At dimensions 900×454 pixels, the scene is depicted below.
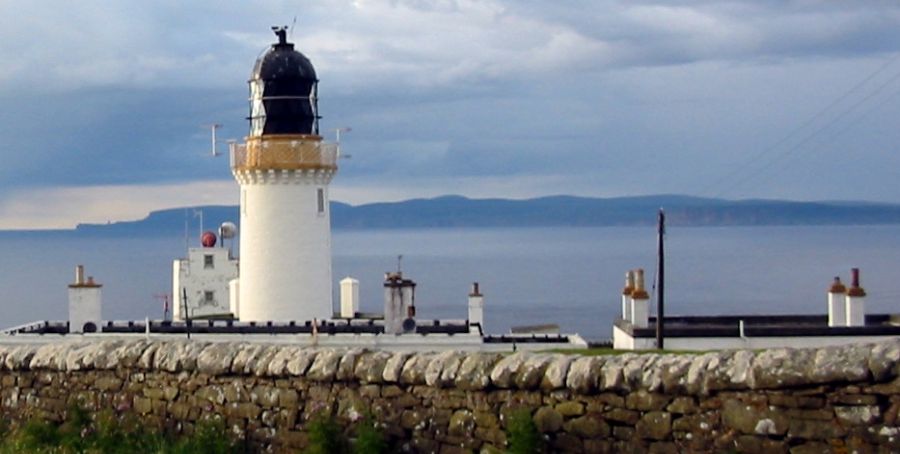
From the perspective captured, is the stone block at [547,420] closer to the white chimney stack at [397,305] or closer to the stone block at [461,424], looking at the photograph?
the stone block at [461,424]

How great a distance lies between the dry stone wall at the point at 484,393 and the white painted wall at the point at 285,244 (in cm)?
2055

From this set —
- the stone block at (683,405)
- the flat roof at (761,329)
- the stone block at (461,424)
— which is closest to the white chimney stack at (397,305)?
the flat roof at (761,329)

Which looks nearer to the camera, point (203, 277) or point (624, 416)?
point (624, 416)

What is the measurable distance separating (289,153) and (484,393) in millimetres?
23521

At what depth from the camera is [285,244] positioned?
110 ft

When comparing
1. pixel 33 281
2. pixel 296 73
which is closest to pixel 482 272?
pixel 33 281

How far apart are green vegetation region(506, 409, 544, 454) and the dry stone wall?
0.31 ft

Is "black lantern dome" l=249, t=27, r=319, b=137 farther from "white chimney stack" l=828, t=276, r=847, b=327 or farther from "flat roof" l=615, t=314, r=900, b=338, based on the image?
"white chimney stack" l=828, t=276, r=847, b=327

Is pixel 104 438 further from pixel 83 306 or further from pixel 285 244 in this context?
pixel 285 244

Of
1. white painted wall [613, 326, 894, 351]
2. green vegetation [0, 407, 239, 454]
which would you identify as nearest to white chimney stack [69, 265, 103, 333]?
white painted wall [613, 326, 894, 351]

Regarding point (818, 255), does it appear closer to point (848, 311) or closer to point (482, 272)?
point (482, 272)

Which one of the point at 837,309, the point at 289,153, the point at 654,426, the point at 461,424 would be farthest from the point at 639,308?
the point at 654,426

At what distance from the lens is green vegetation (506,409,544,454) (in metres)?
10.0

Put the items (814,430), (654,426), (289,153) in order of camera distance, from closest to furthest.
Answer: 1. (814,430)
2. (654,426)
3. (289,153)
